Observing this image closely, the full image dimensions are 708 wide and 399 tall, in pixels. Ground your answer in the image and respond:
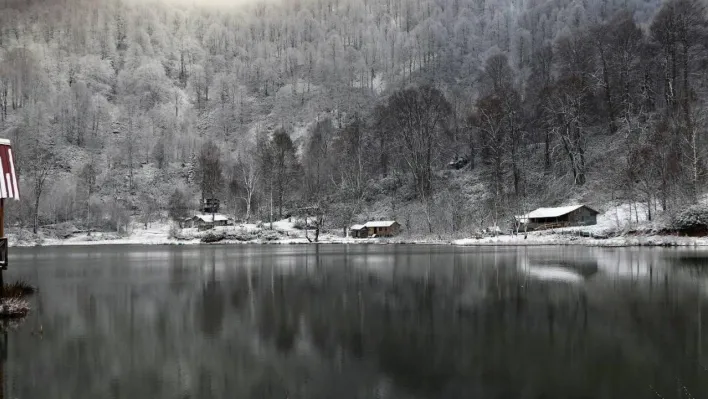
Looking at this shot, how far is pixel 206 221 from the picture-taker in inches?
3750

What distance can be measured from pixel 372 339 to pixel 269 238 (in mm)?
67863

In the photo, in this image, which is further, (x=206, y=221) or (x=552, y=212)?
A: (x=206, y=221)

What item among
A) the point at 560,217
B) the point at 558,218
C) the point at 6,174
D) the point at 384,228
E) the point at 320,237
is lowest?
the point at 320,237

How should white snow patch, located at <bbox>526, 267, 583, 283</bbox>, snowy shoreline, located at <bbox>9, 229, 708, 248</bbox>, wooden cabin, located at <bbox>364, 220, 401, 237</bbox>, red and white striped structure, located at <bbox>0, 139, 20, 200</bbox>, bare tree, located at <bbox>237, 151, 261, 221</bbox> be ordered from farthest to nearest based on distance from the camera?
bare tree, located at <bbox>237, 151, 261, 221</bbox>
wooden cabin, located at <bbox>364, 220, 401, 237</bbox>
snowy shoreline, located at <bbox>9, 229, 708, 248</bbox>
white snow patch, located at <bbox>526, 267, 583, 283</bbox>
red and white striped structure, located at <bbox>0, 139, 20, 200</bbox>

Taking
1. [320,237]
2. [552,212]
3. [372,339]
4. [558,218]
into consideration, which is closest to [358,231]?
[320,237]

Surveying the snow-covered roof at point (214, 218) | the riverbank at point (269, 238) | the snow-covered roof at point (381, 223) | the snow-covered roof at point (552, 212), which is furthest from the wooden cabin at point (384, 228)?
the snow-covered roof at point (214, 218)

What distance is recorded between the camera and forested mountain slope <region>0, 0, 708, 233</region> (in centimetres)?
7500


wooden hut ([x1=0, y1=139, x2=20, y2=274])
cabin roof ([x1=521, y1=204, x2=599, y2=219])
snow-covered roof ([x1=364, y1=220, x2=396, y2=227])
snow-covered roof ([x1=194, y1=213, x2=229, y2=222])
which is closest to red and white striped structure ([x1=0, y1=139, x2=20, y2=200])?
wooden hut ([x1=0, y1=139, x2=20, y2=274])

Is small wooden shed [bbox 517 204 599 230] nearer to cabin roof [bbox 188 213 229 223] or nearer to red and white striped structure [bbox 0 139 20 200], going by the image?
cabin roof [bbox 188 213 229 223]

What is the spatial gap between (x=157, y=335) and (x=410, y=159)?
80.5 meters

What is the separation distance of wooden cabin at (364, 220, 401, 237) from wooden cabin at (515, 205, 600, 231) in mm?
19298

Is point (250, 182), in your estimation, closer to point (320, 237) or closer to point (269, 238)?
point (269, 238)

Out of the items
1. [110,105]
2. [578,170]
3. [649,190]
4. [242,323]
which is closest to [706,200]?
[649,190]

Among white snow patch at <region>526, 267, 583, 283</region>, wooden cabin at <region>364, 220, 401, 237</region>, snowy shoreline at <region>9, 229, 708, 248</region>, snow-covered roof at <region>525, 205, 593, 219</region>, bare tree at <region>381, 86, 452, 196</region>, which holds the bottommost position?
white snow patch at <region>526, 267, 583, 283</region>
